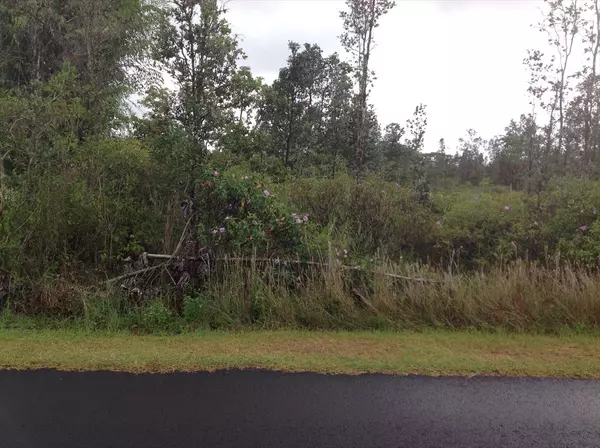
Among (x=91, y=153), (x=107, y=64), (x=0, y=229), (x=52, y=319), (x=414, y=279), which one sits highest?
(x=107, y=64)

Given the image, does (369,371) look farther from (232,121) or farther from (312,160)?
(312,160)

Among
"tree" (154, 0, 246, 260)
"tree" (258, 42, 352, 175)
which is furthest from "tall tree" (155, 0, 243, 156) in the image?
"tree" (258, 42, 352, 175)

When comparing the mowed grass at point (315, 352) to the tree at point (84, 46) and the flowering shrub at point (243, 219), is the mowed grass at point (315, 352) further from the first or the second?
the tree at point (84, 46)

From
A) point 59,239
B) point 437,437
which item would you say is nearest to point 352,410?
point 437,437

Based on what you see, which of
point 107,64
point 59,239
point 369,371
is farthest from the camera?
point 107,64

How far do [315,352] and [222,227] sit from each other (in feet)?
11.9

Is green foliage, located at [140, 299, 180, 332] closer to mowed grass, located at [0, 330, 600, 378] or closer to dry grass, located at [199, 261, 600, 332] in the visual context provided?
mowed grass, located at [0, 330, 600, 378]

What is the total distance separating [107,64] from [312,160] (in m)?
8.19

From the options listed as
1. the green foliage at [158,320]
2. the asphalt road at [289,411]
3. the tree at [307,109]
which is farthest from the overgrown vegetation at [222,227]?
the tree at [307,109]

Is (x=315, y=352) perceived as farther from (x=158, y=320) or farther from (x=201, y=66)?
(x=201, y=66)

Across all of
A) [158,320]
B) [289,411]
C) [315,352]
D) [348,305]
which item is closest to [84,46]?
[158,320]

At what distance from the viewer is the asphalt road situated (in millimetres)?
3988

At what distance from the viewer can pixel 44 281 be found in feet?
28.8

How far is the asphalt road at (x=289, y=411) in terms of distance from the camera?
399cm
